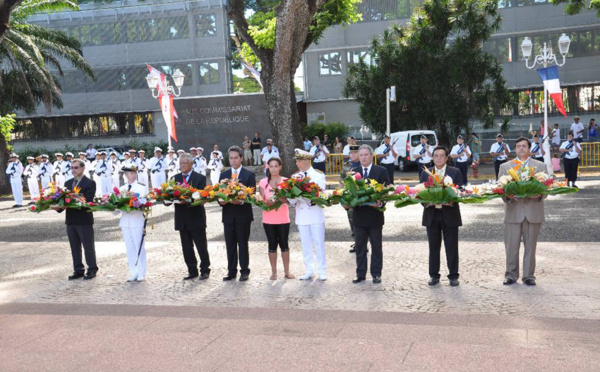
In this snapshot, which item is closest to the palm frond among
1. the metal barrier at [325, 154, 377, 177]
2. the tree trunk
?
the tree trunk

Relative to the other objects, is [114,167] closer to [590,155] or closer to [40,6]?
[40,6]

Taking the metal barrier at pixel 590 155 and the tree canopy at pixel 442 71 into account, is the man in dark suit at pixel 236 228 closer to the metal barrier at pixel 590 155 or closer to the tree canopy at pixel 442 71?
the metal barrier at pixel 590 155

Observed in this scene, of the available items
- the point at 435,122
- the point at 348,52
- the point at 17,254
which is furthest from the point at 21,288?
the point at 348,52

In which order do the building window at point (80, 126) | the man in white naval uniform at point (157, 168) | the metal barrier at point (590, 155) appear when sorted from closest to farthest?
Answer: the metal barrier at point (590, 155) < the man in white naval uniform at point (157, 168) < the building window at point (80, 126)

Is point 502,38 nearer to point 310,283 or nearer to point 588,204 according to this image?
point 588,204

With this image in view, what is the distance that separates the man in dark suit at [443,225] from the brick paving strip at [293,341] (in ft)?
5.19

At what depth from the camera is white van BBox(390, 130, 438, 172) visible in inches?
1171

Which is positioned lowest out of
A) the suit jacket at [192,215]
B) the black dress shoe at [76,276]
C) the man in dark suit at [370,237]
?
the black dress shoe at [76,276]

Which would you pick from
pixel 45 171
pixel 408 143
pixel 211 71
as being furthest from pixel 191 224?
pixel 211 71

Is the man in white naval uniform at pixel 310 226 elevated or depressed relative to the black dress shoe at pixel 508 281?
elevated

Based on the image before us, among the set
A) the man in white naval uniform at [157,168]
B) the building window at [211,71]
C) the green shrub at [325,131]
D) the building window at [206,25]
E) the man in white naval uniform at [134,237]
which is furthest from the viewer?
the building window at [211,71]

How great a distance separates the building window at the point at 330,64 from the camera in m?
43.0

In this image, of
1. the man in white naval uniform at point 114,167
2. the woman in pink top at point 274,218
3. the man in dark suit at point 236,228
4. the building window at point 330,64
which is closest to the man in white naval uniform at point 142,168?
the man in white naval uniform at point 114,167

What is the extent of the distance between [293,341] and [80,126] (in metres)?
44.9
